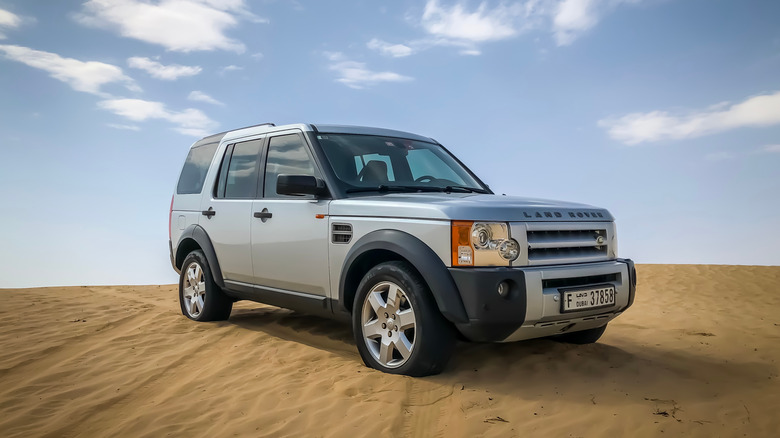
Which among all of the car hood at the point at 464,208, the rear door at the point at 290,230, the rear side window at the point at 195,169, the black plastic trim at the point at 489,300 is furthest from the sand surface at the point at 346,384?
the rear side window at the point at 195,169

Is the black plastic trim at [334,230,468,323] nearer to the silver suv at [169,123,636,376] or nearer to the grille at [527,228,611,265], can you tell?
the silver suv at [169,123,636,376]

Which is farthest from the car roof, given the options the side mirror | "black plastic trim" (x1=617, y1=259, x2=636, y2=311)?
"black plastic trim" (x1=617, y1=259, x2=636, y2=311)

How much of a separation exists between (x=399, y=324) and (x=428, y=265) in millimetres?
568

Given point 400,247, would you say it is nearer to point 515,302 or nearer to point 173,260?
point 515,302

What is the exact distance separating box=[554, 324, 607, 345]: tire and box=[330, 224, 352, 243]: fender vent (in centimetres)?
240

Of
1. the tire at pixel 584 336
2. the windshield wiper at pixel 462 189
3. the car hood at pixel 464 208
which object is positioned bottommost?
the tire at pixel 584 336

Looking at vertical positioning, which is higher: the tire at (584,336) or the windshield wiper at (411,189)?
the windshield wiper at (411,189)

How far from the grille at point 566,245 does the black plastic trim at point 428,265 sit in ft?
2.10

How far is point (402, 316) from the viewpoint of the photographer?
14.7ft

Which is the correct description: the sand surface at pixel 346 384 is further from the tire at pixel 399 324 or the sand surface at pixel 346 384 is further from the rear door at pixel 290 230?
the rear door at pixel 290 230

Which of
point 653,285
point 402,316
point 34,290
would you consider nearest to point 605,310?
point 402,316

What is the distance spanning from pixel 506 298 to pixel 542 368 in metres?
1.11

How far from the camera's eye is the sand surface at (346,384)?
12.7 ft

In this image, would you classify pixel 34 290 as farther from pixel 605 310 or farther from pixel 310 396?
pixel 605 310
